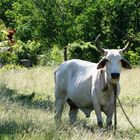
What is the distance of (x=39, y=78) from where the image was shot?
72.3 feet

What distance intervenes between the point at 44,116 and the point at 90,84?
45.4 inches

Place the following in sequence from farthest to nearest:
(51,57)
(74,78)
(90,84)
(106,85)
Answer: (51,57) < (74,78) < (90,84) < (106,85)

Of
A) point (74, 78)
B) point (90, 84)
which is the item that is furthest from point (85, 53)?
point (90, 84)

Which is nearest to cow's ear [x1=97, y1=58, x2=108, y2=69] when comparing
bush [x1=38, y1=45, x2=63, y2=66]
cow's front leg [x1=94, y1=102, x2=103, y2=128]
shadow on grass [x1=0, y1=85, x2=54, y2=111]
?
cow's front leg [x1=94, y1=102, x2=103, y2=128]

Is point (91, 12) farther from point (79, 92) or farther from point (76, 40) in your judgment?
point (79, 92)

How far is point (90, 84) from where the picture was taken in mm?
11445

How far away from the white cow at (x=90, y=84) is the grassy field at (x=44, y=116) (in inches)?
14.0

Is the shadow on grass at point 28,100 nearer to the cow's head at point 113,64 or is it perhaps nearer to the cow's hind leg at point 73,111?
the cow's hind leg at point 73,111

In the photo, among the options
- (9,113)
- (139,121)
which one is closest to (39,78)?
(139,121)

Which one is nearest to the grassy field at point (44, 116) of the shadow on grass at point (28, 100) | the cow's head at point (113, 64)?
the shadow on grass at point (28, 100)

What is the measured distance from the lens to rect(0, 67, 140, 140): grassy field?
27.5 ft

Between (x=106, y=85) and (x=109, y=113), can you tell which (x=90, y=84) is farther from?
(x=109, y=113)

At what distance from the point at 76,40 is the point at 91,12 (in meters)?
1.61

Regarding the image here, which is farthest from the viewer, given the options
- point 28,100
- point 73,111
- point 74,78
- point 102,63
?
point 28,100
